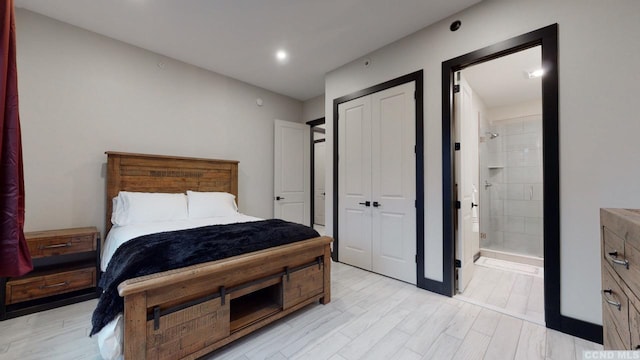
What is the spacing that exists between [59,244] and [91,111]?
142 centimetres

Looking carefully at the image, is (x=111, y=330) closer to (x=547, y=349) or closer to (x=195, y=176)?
(x=195, y=176)

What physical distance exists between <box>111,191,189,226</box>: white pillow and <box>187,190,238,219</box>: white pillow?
0.38 feet

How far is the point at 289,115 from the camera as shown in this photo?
4793 millimetres

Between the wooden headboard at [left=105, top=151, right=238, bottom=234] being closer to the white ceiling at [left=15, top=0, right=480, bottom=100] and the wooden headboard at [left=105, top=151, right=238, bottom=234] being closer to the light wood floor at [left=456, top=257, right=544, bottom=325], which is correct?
the white ceiling at [left=15, top=0, right=480, bottom=100]

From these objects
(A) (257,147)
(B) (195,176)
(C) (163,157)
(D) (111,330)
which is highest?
(A) (257,147)

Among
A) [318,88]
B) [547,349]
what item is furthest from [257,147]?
[547,349]

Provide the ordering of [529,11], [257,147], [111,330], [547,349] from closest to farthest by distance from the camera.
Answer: [111,330]
[547,349]
[529,11]
[257,147]

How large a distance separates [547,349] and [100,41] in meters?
4.95

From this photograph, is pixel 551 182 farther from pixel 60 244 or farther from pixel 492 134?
pixel 60 244

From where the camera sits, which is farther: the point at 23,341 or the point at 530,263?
the point at 530,263

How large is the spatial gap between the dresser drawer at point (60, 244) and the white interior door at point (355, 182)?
9.03 ft

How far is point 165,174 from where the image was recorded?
3.15 meters

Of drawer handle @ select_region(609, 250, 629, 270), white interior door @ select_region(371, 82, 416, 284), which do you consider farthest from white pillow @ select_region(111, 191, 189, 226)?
drawer handle @ select_region(609, 250, 629, 270)

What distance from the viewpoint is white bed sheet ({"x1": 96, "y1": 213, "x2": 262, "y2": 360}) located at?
52.0 inches
